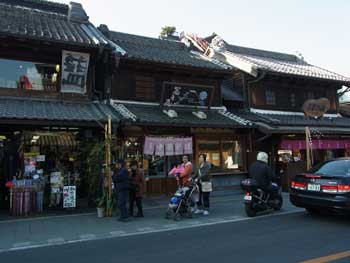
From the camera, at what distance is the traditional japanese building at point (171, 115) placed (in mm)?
13938

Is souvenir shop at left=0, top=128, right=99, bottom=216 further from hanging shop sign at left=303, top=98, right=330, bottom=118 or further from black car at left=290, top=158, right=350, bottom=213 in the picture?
hanging shop sign at left=303, top=98, right=330, bottom=118

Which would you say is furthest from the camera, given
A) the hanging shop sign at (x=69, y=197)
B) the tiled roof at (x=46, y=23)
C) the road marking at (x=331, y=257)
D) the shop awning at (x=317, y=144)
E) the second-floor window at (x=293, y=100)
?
the second-floor window at (x=293, y=100)

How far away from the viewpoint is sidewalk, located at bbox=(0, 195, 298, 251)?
7.96 metres

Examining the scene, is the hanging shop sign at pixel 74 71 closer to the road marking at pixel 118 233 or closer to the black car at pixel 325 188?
the road marking at pixel 118 233

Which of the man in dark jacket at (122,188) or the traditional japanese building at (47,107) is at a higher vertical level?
the traditional japanese building at (47,107)

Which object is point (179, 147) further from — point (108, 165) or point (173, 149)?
point (108, 165)

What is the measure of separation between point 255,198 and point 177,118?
209 inches

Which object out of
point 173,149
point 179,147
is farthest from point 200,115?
point 173,149

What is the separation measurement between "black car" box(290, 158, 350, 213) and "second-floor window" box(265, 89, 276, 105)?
9248 millimetres

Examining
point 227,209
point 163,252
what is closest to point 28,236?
point 163,252

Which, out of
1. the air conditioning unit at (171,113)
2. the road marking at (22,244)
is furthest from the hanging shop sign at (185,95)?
the road marking at (22,244)

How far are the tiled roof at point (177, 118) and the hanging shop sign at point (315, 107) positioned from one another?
5.02 m

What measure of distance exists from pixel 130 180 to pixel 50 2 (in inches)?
415

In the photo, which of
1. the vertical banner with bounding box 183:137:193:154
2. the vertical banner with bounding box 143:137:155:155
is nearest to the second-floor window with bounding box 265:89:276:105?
the vertical banner with bounding box 183:137:193:154
